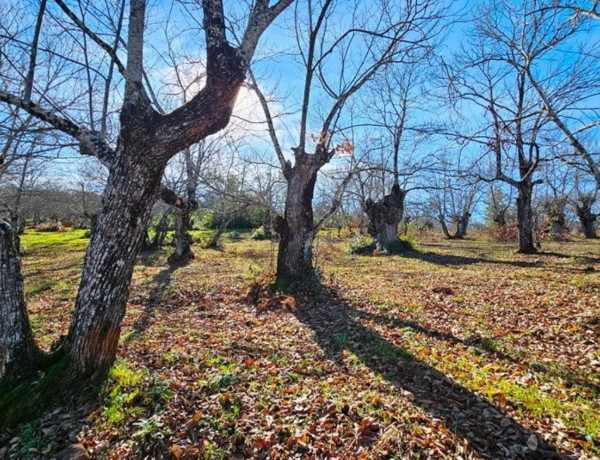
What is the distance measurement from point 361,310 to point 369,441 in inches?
147

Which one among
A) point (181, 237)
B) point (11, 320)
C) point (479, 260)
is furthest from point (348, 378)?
point (181, 237)

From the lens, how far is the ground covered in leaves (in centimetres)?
259

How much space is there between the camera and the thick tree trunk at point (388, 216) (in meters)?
15.4

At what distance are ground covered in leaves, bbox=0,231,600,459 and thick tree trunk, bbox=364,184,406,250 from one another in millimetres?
8211

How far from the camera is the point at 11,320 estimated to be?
3.15 metres

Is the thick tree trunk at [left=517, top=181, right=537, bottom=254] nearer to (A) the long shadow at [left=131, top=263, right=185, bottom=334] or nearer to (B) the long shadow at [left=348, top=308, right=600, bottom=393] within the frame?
(B) the long shadow at [left=348, top=308, right=600, bottom=393]

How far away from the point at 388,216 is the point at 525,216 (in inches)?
226

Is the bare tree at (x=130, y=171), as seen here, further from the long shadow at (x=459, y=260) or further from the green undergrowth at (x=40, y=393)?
the long shadow at (x=459, y=260)

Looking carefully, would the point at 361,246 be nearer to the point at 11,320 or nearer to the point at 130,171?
the point at 130,171

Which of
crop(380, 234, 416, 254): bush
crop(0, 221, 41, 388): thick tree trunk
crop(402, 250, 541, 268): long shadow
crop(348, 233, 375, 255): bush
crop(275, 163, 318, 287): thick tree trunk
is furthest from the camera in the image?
crop(348, 233, 375, 255): bush

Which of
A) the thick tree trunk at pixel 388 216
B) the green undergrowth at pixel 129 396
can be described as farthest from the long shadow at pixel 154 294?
the thick tree trunk at pixel 388 216

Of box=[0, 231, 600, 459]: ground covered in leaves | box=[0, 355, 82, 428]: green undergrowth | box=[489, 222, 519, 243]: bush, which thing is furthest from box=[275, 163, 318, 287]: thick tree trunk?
box=[489, 222, 519, 243]: bush

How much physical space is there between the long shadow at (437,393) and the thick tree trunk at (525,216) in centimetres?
1107

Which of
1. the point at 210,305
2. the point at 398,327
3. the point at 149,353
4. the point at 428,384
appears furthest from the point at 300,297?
the point at 428,384
